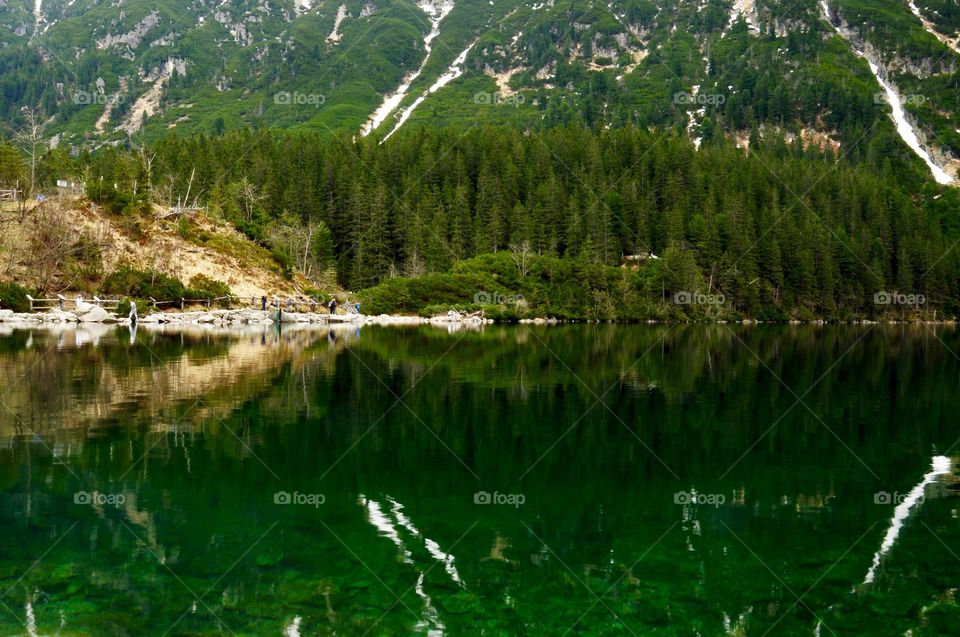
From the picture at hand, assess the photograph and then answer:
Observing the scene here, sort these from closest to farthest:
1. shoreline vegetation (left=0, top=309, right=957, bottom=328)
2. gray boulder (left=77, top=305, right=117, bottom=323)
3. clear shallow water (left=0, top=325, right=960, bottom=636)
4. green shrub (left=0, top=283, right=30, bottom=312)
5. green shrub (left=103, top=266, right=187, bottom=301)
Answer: clear shallow water (left=0, top=325, right=960, bottom=636), shoreline vegetation (left=0, top=309, right=957, bottom=328), gray boulder (left=77, top=305, right=117, bottom=323), green shrub (left=0, top=283, right=30, bottom=312), green shrub (left=103, top=266, right=187, bottom=301)

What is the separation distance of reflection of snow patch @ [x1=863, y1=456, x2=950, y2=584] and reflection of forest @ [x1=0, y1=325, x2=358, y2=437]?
45.5ft

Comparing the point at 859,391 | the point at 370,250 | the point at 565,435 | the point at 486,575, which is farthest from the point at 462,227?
the point at 486,575

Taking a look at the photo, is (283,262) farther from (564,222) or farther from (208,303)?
(564,222)

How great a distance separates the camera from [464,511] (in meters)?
11.6

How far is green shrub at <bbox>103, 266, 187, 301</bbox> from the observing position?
6738 centimetres

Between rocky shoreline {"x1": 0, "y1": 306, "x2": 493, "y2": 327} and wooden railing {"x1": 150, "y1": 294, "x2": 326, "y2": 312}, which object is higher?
wooden railing {"x1": 150, "y1": 294, "x2": 326, "y2": 312}

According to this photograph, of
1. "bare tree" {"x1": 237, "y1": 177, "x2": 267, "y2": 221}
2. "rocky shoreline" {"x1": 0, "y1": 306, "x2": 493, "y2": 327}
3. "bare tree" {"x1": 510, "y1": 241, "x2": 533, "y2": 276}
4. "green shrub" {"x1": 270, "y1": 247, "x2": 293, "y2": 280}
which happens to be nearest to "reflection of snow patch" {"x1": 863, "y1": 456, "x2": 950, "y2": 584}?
"rocky shoreline" {"x1": 0, "y1": 306, "x2": 493, "y2": 327}

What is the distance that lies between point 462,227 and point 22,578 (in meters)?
109

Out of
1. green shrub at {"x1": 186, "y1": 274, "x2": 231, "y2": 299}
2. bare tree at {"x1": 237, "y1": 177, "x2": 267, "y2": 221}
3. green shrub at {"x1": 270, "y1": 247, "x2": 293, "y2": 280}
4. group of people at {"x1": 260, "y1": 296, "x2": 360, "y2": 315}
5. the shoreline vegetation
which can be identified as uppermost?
bare tree at {"x1": 237, "y1": 177, "x2": 267, "y2": 221}

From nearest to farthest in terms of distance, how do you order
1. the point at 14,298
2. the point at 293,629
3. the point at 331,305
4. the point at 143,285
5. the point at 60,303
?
the point at 293,629, the point at 14,298, the point at 60,303, the point at 143,285, the point at 331,305

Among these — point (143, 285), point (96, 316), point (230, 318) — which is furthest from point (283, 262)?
point (96, 316)

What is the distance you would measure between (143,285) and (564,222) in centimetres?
6720

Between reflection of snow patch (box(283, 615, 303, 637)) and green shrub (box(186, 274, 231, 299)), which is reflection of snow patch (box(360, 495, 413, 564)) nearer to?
reflection of snow patch (box(283, 615, 303, 637))

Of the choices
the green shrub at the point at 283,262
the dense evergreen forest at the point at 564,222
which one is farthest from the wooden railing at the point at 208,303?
the dense evergreen forest at the point at 564,222
